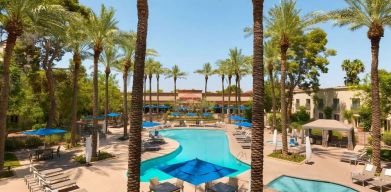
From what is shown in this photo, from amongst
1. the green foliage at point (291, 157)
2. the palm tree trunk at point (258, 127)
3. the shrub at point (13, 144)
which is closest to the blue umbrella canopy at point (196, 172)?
the palm tree trunk at point (258, 127)

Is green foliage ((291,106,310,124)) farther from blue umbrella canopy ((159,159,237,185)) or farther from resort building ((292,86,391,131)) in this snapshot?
blue umbrella canopy ((159,159,237,185))

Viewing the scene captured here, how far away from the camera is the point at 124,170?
16938mm

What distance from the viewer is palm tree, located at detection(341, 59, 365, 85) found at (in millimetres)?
58094

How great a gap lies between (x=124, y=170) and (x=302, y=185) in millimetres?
10961

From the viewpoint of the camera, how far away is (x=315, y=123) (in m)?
26.2

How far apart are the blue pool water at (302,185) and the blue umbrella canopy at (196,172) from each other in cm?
461

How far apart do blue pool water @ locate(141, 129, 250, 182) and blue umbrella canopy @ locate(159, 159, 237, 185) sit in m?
2.01

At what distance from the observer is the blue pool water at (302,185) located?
551 inches

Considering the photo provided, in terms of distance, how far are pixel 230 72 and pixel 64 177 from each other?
44511 mm

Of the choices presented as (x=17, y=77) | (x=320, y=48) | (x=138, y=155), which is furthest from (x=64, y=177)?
(x=320, y=48)

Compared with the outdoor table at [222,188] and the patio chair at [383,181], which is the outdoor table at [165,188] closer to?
the outdoor table at [222,188]

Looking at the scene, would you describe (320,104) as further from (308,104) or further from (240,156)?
(240,156)

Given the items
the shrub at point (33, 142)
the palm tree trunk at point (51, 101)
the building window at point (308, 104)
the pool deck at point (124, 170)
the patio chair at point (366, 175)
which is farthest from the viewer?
the building window at point (308, 104)

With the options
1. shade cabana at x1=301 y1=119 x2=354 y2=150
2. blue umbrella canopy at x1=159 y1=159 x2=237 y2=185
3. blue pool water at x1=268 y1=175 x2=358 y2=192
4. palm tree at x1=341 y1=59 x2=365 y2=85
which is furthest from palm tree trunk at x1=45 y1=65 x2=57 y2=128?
palm tree at x1=341 y1=59 x2=365 y2=85
